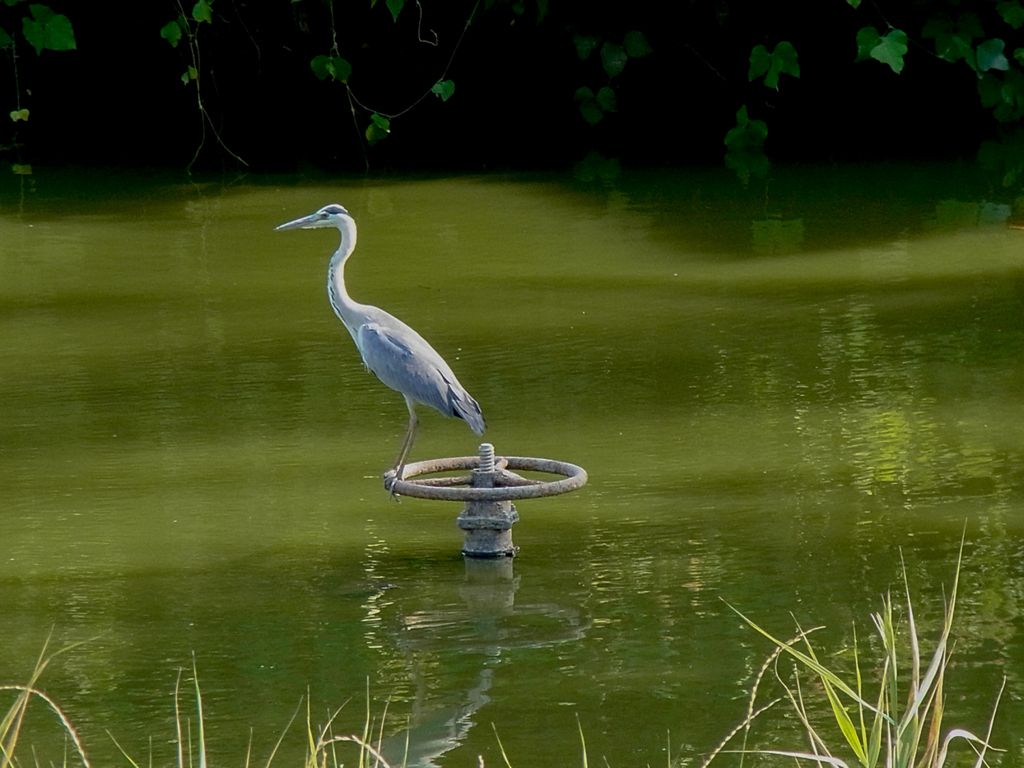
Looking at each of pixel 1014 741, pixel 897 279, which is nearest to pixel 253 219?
pixel 897 279

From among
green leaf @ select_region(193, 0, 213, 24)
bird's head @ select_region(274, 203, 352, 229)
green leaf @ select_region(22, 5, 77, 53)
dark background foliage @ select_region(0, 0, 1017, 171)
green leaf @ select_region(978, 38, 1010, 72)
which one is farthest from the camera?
dark background foliage @ select_region(0, 0, 1017, 171)

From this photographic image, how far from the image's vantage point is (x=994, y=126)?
10242mm

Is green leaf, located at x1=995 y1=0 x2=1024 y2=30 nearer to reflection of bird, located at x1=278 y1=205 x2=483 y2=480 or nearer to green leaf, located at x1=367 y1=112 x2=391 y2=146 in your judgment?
green leaf, located at x1=367 y1=112 x2=391 y2=146

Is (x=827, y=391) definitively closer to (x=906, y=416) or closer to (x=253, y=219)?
(x=906, y=416)

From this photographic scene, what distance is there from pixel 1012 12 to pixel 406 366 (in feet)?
21.8

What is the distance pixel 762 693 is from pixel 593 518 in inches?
38.5


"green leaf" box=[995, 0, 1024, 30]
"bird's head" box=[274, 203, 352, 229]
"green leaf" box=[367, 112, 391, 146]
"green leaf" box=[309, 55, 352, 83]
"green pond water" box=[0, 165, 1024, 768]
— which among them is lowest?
"green pond water" box=[0, 165, 1024, 768]

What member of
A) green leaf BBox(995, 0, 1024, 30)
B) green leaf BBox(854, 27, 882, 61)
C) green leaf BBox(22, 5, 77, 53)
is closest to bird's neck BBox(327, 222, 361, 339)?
green leaf BBox(22, 5, 77, 53)

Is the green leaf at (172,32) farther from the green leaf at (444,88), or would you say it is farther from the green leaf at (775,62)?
the green leaf at (775,62)

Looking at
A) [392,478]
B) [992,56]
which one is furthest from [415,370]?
[992,56]

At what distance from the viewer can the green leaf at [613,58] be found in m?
9.65

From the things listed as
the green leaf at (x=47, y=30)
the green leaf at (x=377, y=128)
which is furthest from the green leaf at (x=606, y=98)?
the green leaf at (x=47, y=30)

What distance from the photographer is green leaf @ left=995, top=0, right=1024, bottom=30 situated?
30.8ft

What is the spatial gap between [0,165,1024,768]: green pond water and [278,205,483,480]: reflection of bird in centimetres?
28
